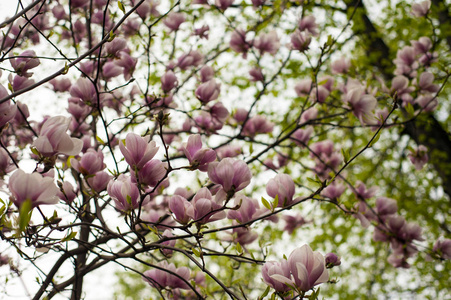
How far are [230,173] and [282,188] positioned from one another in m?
0.24

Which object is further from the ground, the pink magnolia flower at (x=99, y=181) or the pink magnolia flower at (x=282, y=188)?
the pink magnolia flower at (x=99, y=181)

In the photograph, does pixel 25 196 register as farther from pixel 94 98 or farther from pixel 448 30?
pixel 448 30

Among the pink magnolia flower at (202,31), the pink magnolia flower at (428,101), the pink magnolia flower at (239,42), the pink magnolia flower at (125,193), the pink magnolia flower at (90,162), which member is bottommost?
the pink magnolia flower at (125,193)

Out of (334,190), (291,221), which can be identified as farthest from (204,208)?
(334,190)

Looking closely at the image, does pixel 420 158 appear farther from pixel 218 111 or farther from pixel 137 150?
pixel 137 150

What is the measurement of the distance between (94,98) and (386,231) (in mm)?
1788

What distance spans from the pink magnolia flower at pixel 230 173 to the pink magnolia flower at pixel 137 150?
0.18 metres

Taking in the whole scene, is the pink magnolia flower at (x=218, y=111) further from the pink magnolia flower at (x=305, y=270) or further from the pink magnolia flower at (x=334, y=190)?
the pink magnolia flower at (x=305, y=270)

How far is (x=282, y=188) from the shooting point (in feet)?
3.82

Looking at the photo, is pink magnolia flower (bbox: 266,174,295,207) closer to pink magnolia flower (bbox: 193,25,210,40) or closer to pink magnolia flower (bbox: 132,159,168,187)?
pink magnolia flower (bbox: 132,159,168,187)

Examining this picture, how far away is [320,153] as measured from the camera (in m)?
2.45

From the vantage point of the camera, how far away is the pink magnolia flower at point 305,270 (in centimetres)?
94

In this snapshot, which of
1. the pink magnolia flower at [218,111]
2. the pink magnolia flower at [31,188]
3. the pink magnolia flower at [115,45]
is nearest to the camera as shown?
the pink magnolia flower at [31,188]

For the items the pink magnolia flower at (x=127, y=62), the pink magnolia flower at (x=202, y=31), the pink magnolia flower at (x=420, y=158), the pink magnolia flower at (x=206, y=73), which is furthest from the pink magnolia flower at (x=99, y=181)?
the pink magnolia flower at (x=420, y=158)
